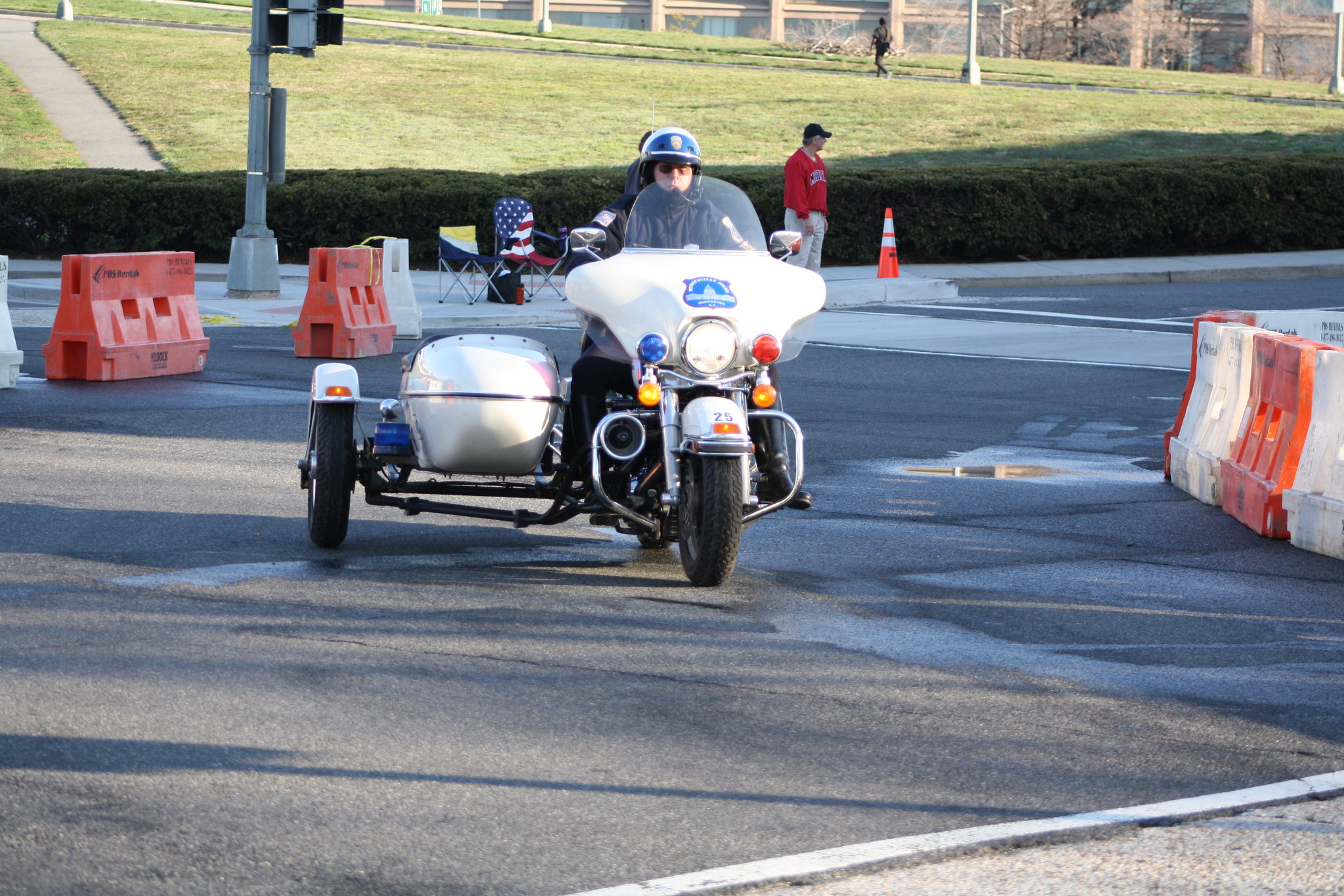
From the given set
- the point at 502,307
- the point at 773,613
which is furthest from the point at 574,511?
the point at 502,307

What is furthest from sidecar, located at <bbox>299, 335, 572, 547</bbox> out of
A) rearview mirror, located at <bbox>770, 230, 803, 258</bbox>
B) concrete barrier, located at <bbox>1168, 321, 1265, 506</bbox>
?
concrete barrier, located at <bbox>1168, 321, 1265, 506</bbox>

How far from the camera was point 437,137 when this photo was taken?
4544 centimetres

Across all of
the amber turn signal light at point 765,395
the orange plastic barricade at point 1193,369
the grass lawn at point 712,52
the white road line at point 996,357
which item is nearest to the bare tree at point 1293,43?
the grass lawn at point 712,52

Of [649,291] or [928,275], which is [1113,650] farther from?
[928,275]

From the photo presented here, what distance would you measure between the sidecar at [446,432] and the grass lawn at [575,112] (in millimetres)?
31935

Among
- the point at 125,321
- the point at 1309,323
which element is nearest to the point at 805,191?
the point at 125,321

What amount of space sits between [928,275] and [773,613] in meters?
19.7

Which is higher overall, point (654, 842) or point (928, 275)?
point (928, 275)

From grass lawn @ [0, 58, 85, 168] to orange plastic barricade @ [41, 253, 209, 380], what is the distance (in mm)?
20517

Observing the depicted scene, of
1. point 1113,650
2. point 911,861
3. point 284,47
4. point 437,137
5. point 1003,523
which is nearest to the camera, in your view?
point 911,861

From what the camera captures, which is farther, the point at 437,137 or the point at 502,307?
the point at 437,137

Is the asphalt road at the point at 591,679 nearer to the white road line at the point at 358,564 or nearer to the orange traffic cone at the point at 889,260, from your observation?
the white road line at the point at 358,564

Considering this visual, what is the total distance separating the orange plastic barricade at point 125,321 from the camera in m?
13.5

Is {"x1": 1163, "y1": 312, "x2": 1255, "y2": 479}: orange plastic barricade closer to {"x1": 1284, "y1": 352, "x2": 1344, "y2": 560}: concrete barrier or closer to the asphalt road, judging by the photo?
the asphalt road
